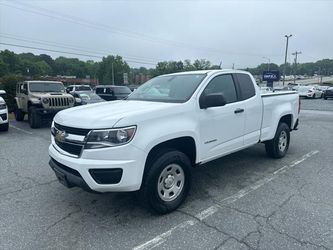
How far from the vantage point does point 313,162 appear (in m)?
5.78

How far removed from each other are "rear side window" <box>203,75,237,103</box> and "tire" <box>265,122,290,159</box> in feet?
5.66

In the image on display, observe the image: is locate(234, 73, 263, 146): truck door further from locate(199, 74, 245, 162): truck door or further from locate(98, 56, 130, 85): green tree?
locate(98, 56, 130, 85): green tree

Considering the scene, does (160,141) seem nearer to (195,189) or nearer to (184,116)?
(184,116)

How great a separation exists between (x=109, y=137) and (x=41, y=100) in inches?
340

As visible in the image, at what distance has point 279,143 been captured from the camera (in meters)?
5.90

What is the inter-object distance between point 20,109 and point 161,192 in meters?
11.1

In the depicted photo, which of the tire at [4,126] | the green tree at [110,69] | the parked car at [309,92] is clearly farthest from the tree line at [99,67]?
the tire at [4,126]

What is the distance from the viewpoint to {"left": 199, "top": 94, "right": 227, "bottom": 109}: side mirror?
12.4 feet

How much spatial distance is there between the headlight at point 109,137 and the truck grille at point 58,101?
27.9ft

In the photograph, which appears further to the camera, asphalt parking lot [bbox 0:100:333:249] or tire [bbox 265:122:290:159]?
tire [bbox 265:122:290:159]

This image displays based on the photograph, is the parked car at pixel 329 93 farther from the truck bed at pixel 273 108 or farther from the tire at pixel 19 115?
the tire at pixel 19 115

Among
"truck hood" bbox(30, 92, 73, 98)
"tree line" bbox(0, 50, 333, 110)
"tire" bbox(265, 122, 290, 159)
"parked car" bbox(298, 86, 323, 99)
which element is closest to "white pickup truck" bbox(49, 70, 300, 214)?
"tire" bbox(265, 122, 290, 159)

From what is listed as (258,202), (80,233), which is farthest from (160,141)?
(258,202)

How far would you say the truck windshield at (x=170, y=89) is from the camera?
400cm
